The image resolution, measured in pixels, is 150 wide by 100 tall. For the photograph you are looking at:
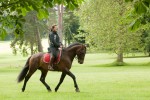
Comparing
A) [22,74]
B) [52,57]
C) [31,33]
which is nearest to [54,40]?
[52,57]

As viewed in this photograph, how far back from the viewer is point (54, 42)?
1548 centimetres

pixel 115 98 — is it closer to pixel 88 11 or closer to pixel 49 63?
pixel 49 63

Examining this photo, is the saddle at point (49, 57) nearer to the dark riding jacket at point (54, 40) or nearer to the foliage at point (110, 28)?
the dark riding jacket at point (54, 40)

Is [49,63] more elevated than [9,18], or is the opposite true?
[9,18]

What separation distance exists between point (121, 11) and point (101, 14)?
6.46ft

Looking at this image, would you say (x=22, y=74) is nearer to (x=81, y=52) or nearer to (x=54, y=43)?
(x=54, y=43)

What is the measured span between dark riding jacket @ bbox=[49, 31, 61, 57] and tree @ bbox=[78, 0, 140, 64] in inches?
974

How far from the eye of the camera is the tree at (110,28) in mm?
40719

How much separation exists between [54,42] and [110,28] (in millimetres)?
25961

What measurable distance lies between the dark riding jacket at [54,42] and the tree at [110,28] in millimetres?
24747

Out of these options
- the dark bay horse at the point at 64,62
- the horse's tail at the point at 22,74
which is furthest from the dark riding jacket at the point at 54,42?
the horse's tail at the point at 22,74

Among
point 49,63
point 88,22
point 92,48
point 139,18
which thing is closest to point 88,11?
point 88,22

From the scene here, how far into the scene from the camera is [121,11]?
41188mm

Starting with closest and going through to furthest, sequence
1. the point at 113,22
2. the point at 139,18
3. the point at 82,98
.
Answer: the point at 139,18 → the point at 82,98 → the point at 113,22
